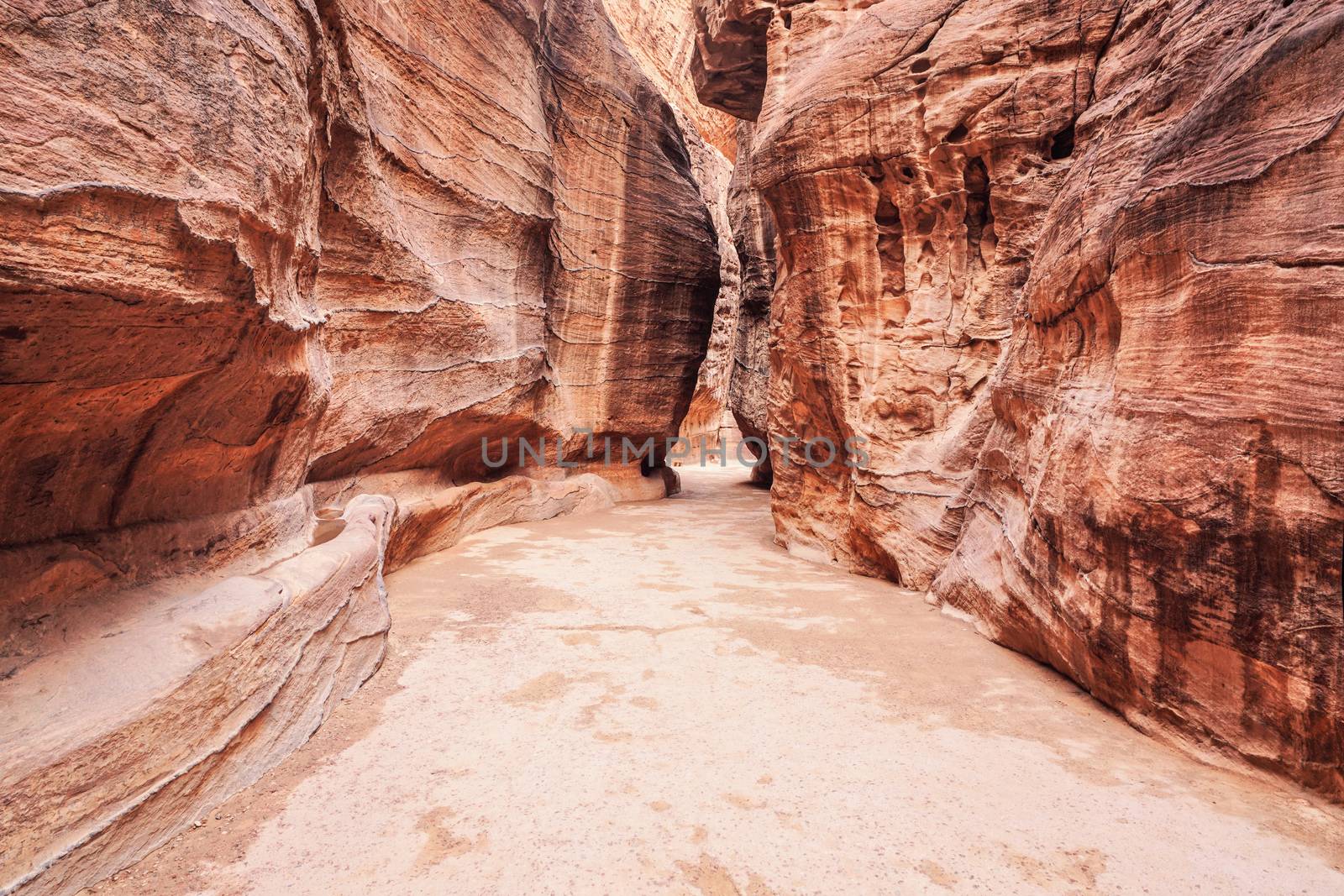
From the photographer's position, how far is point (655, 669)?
332 centimetres

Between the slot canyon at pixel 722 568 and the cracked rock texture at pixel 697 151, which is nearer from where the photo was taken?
the slot canyon at pixel 722 568

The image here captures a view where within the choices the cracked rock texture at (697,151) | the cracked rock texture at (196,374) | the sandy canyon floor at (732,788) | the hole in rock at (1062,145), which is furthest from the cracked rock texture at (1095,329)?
the cracked rock texture at (697,151)

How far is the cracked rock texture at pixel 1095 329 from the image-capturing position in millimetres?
2311

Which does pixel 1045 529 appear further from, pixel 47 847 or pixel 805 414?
pixel 47 847

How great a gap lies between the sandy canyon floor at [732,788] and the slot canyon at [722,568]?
2cm

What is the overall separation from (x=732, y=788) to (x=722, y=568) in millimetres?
3658

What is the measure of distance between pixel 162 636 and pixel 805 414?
584 cm

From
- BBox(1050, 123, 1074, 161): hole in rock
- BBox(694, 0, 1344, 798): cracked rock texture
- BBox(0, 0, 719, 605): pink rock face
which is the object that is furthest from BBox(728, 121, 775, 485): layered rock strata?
BBox(1050, 123, 1074, 161): hole in rock

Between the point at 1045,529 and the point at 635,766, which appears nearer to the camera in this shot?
the point at 635,766

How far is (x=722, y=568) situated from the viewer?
5887 millimetres

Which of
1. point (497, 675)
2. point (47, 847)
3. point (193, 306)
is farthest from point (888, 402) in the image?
point (47, 847)

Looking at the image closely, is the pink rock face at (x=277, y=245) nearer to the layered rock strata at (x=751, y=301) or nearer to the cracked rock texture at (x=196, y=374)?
the cracked rock texture at (x=196, y=374)

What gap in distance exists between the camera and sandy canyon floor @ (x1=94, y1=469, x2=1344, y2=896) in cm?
181

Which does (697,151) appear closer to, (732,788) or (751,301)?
(751,301)
